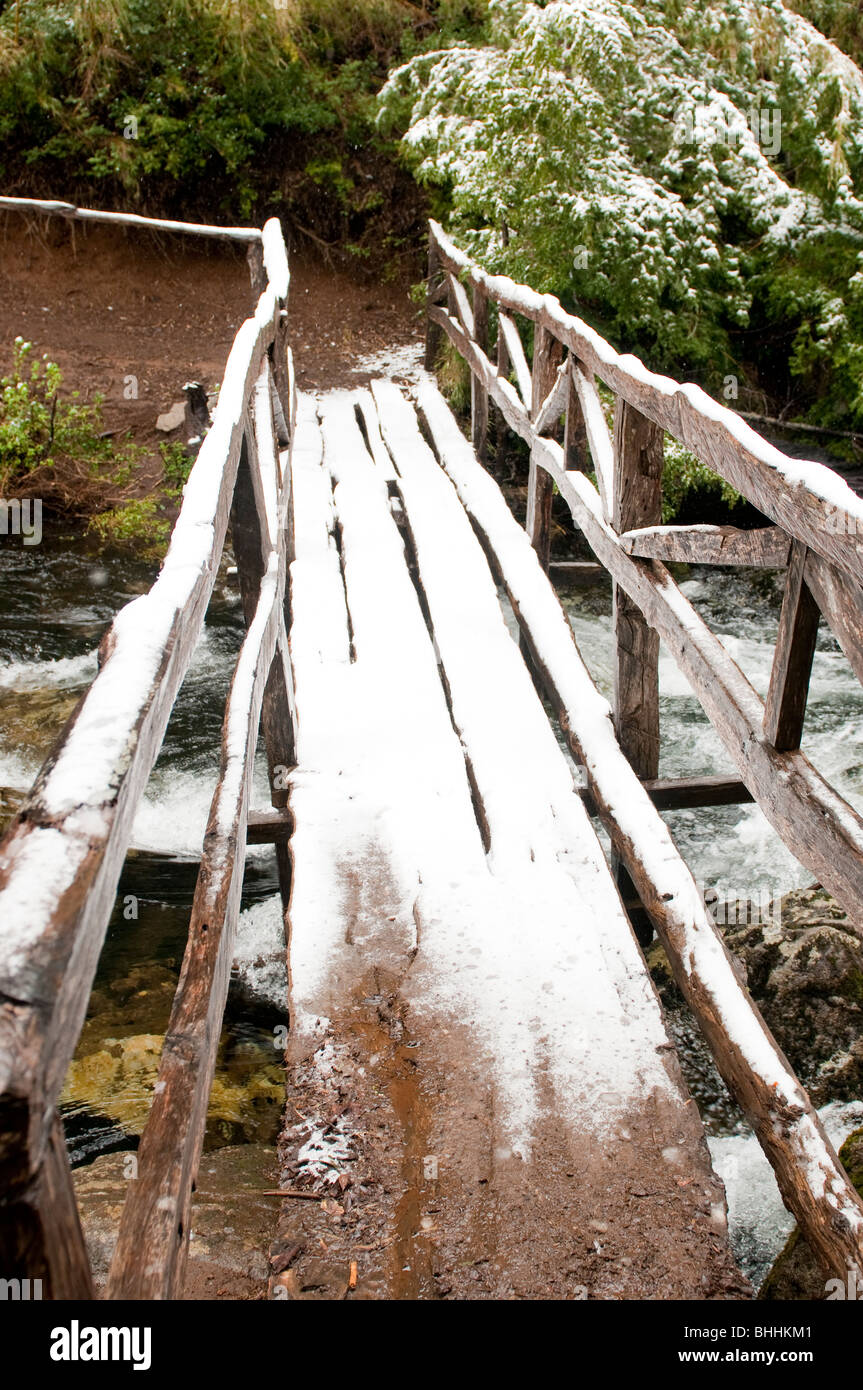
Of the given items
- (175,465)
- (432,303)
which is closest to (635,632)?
(175,465)

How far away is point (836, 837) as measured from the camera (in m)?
2.28

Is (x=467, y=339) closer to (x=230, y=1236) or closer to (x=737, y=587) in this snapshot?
(x=737, y=587)

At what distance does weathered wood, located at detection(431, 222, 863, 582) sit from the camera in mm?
1991

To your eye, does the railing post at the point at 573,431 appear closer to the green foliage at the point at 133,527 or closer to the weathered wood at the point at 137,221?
the green foliage at the point at 133,527

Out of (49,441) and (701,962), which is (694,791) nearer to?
(701,962)

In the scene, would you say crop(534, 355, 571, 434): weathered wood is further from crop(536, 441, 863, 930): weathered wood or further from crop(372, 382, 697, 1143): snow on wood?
crop(372, 382, 697, 1143): snow on wood

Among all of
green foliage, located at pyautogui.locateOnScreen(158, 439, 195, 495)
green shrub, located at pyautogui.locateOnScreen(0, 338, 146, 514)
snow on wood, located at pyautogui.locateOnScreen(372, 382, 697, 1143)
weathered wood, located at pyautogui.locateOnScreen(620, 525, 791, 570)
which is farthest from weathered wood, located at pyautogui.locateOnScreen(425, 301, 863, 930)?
green shrub, located at pyautogui.locateOnScreen(0, 338, 146, 514)

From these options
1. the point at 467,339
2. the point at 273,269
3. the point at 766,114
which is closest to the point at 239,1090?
the point at 273,269

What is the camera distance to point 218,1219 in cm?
248

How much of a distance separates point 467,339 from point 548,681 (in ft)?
14.2

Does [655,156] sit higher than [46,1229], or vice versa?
[655,156]

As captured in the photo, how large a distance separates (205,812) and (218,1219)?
9.36 feet

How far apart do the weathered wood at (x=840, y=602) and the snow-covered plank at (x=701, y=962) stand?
2.97 ft

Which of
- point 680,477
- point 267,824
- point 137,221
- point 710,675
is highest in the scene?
point 137,221
